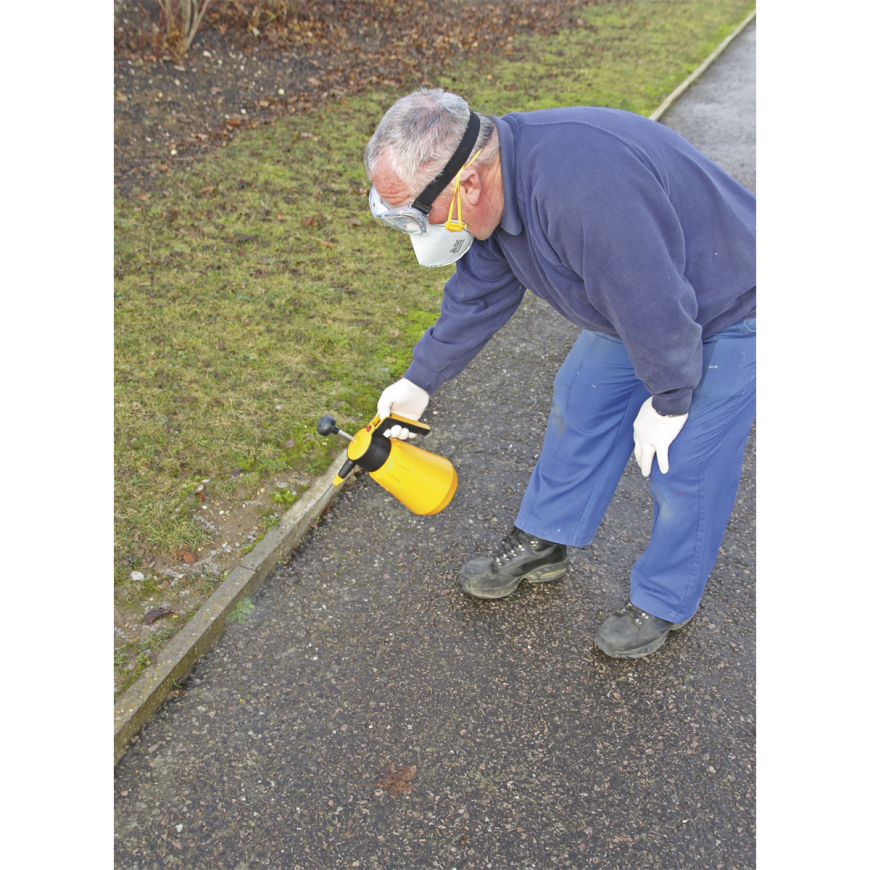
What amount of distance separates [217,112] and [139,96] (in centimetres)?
80

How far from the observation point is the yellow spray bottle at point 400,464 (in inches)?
105

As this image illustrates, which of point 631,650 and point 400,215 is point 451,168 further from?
point 631,650

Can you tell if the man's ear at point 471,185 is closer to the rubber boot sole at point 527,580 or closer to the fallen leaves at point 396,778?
the rubber boot sole at point 527,580

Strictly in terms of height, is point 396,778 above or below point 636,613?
below

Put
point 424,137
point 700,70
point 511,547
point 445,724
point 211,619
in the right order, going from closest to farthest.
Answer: point 424,137, point 445,724, point 211,619, point 511,547, point 700,70

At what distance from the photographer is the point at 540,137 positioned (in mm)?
1974

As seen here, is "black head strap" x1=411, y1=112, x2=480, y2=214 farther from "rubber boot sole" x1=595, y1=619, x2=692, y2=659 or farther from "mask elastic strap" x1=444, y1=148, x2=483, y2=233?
"rubber boot sole" x1=595, y1=619, x2=692, y2=659

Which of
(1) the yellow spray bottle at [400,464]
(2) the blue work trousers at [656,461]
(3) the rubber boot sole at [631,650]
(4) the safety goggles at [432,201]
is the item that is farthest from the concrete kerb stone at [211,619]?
(4) the safety goggles at [432,201]

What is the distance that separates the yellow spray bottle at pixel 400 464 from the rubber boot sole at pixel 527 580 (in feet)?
1.36

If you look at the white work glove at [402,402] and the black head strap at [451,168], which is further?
the white work glove at [402,402]

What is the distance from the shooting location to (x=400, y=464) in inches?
107

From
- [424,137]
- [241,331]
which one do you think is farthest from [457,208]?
[241,331]

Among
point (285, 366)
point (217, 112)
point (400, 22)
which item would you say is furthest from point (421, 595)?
point (400, 22)

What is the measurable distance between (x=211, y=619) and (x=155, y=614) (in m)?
0.23
